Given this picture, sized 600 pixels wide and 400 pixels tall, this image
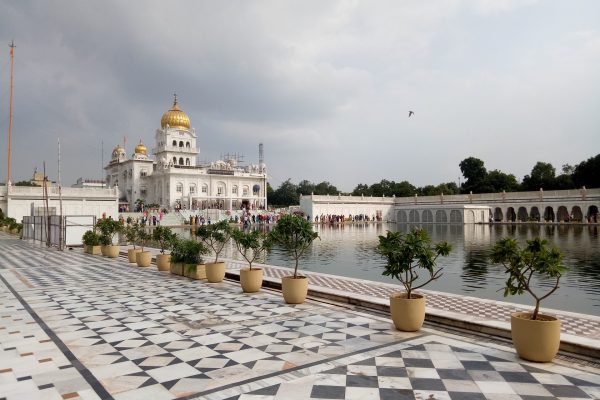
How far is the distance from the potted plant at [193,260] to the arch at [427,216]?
148 feet

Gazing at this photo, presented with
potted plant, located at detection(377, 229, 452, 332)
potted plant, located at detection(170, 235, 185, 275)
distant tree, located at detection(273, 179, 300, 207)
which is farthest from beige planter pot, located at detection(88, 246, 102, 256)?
distant tree, located at detection(273, 179, 300, 207)

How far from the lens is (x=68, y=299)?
8492 millimetres

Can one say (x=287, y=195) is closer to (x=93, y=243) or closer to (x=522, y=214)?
(x=522, y=214)

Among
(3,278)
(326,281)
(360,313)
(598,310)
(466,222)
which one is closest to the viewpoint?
(360,313)

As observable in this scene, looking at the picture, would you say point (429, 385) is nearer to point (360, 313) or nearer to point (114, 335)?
point (360, 313)

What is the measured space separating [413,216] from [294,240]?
50.7 metres

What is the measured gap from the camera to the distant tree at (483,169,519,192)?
6116cm

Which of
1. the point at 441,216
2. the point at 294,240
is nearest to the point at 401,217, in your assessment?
the point at 441,216

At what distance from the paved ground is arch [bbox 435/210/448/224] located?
4609cm

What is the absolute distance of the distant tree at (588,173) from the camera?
163 feet

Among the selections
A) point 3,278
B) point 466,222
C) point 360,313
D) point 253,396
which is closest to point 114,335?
point 253,396

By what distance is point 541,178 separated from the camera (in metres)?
56.7

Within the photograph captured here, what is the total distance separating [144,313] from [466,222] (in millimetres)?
45373

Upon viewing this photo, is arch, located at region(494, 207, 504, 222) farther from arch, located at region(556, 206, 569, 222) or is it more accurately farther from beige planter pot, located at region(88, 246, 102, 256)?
beige planter pot, located at region(88, 246, 102, 256)
